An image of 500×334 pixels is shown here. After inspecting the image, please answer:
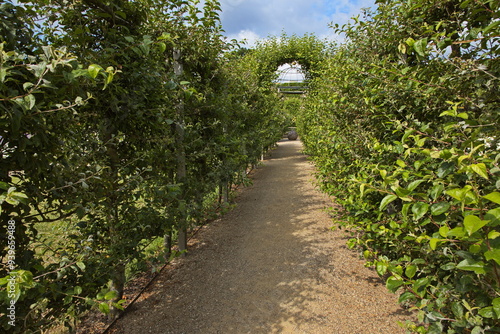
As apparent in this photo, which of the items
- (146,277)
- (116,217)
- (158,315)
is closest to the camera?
(116,217)

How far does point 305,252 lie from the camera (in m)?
4.31

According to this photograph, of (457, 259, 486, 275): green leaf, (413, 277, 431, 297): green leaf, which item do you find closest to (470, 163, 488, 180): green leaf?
(457, 259, 486, 275): green leaf

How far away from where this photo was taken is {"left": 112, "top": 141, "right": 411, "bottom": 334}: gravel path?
275 centimetres

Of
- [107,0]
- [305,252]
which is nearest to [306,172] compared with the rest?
[305,252]

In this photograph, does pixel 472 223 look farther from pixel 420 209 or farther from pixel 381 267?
pixel 381 267

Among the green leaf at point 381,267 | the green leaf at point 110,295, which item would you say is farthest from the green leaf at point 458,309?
the green leaf at point 110,295

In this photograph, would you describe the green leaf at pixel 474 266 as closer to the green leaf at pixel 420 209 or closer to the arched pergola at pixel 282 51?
the green leaf at pixel 420 209

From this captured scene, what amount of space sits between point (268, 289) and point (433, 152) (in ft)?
9.32

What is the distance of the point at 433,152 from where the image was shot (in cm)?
117

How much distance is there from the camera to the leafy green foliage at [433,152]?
3.51ft

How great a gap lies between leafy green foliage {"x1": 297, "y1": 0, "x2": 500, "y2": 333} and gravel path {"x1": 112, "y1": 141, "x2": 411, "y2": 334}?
77cm

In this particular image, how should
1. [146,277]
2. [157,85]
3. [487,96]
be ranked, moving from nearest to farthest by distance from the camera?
[487,96], [157,85], [146,277]

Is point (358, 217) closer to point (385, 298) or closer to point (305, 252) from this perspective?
point (385, 298)

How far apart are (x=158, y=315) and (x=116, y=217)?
1.42m
